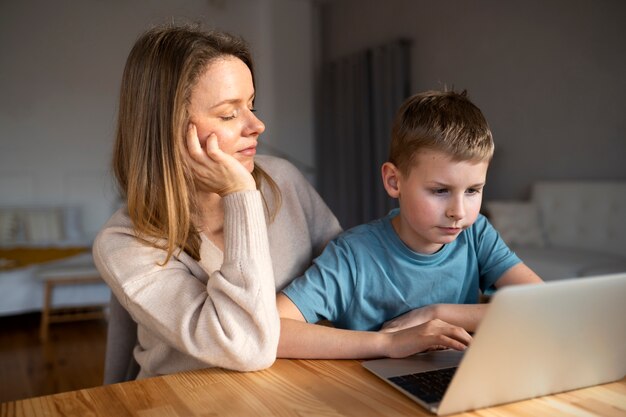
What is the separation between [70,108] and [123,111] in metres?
5.52

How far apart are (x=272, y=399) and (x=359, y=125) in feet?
18.5

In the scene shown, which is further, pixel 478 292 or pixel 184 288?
pixel 478 292

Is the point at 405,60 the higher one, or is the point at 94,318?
the point at 405,60

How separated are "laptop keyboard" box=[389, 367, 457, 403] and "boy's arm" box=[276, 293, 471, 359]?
0.08 meters

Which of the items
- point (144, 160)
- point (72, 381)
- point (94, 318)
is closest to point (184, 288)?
point (144, 160)

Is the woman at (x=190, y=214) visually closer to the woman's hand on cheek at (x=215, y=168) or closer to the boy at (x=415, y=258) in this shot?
the woman's hand on cheek at (x=215, y=168)

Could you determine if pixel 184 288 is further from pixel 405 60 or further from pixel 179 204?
pixel 405 60

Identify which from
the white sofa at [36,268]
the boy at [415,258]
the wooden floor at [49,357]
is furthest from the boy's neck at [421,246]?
the white sofa at [36,268]

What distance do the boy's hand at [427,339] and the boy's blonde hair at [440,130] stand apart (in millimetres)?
308

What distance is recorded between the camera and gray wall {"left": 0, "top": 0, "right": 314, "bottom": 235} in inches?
229

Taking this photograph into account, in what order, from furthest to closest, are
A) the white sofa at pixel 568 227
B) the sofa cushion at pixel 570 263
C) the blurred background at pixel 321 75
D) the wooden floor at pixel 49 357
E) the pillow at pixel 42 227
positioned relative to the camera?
the pillow at pixel 42 227, the blurred background at pixel 321 75, the white sofa at pixel 568 227, the sofa cushion at pixel 570 263, the wooden floor at pixel 49 357

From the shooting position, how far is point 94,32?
612cm

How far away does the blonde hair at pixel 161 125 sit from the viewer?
40.0 inches

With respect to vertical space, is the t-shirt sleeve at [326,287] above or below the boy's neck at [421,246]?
below
